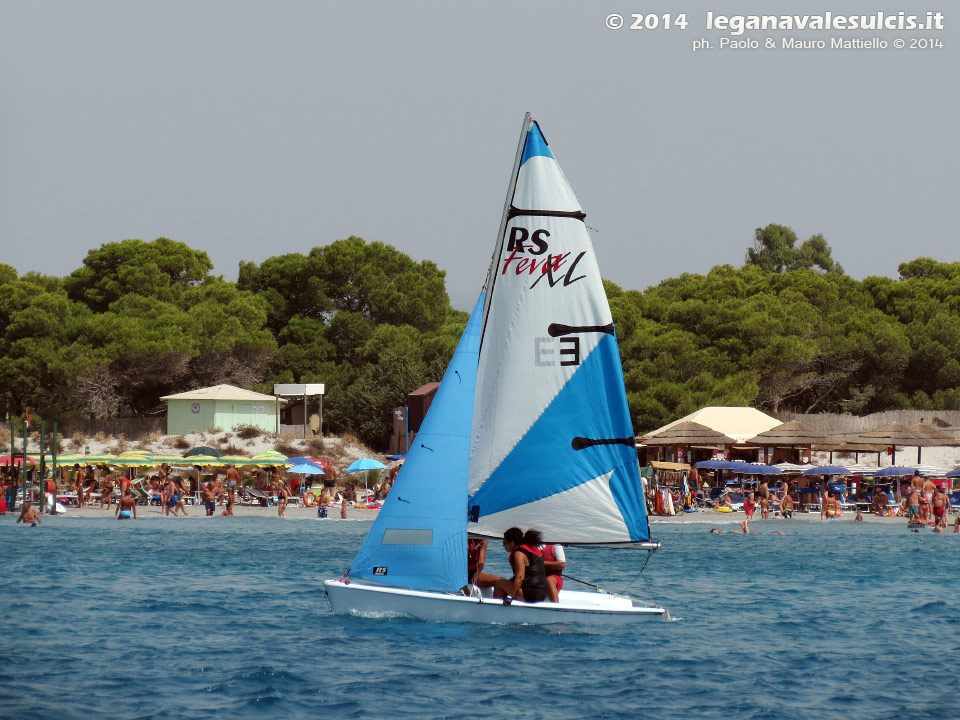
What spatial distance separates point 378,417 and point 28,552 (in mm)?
34914

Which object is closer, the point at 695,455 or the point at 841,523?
the point at 841,523

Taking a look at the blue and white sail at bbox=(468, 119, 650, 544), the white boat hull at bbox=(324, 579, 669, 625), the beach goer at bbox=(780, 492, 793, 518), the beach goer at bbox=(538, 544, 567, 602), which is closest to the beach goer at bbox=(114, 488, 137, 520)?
the beach goer at bbox=(780, 492, 793, 518)

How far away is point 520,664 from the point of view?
14.5 meters

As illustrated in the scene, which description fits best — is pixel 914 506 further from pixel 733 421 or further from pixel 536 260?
pixel 536 260

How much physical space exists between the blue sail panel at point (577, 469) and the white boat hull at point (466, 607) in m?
0.87

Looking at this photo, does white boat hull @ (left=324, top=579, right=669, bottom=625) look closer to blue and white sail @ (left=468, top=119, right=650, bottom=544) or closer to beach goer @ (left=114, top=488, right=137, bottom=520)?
blue and white sail @ (left=468, top=119, right=650, bottom=544)

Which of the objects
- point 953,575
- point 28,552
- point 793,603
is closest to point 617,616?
point 793,603

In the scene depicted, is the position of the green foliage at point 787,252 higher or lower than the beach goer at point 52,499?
higher

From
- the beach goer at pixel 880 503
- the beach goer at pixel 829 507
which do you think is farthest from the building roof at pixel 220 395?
the beach goer at pixel 880 503

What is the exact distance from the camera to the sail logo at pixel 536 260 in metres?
15.5

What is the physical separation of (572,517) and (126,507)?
24.5m

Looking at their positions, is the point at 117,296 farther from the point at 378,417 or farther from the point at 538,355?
the point at 538,355

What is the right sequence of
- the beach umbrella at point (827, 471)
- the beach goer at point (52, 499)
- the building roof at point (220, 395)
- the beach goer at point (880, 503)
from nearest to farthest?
the beach goer at point (52, 499), the beach goer at point (880, 503), the beach umbrella at point (827, 471), the building roof at point (220, 395)

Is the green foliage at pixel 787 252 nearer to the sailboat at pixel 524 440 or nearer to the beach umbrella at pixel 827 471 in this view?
the beach umbrella at pixel 827 471
